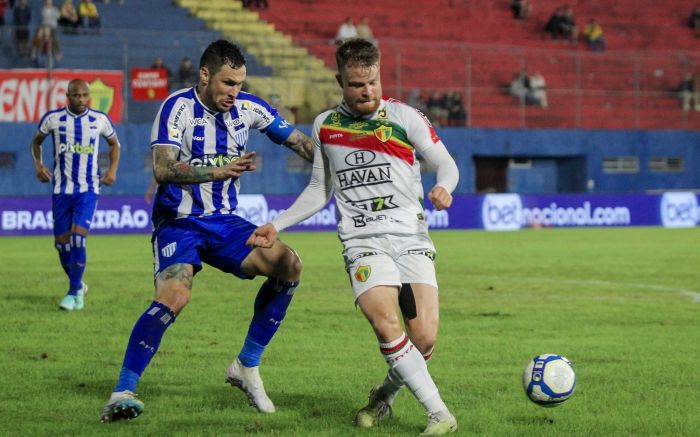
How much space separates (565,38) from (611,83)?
157 inches

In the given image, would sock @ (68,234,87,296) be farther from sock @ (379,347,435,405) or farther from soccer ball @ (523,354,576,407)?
soccer ball @ (523,354,576,407)

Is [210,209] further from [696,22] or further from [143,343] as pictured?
[696,22]

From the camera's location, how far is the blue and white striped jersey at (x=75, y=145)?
13.6m

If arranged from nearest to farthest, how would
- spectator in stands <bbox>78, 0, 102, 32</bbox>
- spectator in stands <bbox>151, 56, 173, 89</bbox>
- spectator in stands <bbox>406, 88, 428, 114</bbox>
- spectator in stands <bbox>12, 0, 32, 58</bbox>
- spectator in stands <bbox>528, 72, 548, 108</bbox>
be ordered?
spectator in stands <bbox>12, 0, 32, 58</bbox>, spectator in stands <bbox>151, 56, 173, 89</bbox>, spectator in stands <bbox>78, 0, 102, 32</bbox>, spectator in stands <bbox>406, 88, 428, 114</bbox>, spectator in stands <bbox>528, 72, 548, 108</bbox>

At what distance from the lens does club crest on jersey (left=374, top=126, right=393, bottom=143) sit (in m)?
6.76

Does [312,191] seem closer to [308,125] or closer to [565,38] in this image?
[308,125]

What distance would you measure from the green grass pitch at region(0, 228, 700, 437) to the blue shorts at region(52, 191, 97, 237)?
0.88 meters

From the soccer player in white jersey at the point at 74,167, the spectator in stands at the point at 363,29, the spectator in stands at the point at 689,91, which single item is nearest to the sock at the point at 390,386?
the soccer player in white jersey at the point at 74,167

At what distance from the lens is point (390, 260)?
6.65 m

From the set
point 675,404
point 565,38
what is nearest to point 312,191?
point 675,404

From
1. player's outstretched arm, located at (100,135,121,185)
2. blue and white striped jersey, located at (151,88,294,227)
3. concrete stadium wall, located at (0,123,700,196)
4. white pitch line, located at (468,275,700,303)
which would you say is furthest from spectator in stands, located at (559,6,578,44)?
blue and white striped jersey, located at (151,88,294,227)

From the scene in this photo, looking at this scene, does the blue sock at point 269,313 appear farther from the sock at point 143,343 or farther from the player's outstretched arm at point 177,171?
the player's outstretched arm at point 177,171

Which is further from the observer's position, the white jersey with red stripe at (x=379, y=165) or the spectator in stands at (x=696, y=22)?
the spectator in stands at (x=696, y=22)

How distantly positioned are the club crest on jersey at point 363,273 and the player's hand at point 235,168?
824 millimetres
